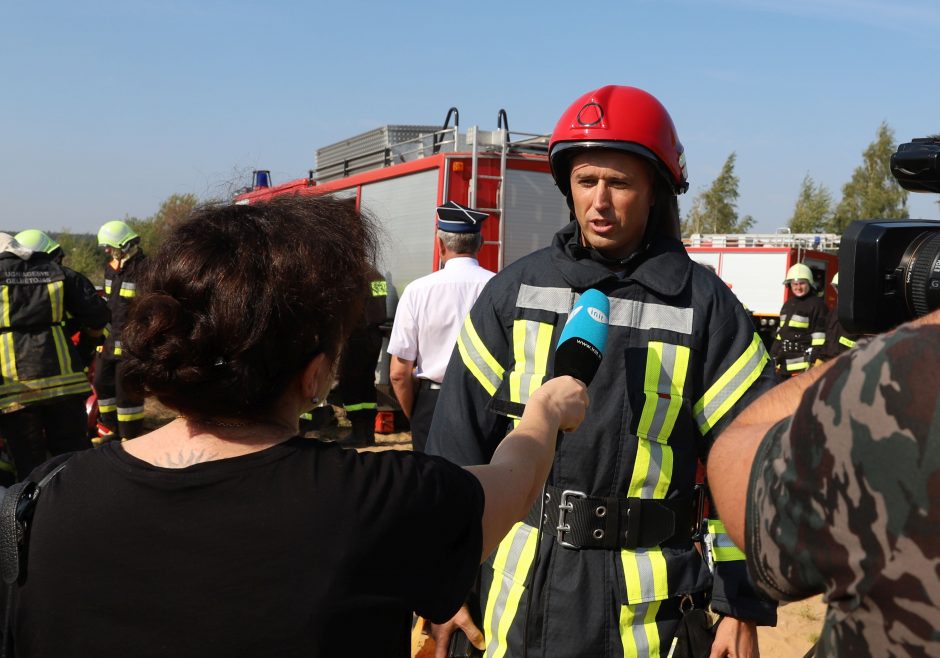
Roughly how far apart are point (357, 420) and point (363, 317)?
7705mm

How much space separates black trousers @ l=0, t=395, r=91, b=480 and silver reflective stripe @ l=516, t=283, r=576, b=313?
4.68 metres

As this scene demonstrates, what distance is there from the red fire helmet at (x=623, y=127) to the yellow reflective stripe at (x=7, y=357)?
482 centimetres

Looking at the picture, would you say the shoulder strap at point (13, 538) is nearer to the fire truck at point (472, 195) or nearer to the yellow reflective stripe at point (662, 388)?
the yellow reflective stripe at point (662, 388)

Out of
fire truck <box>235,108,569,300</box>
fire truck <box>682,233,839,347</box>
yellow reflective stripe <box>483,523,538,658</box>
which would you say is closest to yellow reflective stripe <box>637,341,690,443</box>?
yellow reflective stripe <box>483,523,538,658</box>

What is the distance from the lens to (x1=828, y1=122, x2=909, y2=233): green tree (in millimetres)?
35719

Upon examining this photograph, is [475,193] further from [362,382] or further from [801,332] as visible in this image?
[801,332]

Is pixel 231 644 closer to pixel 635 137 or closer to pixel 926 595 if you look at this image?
pixel 926 595

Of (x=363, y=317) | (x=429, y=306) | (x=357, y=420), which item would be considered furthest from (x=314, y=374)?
(x=357, y=420)

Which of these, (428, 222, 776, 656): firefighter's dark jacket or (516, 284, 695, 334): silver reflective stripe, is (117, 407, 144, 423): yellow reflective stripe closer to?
(428, 222, 776, 656): firefighter's dark jacket

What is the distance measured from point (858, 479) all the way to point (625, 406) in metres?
1.30

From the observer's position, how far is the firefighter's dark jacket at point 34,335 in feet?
19.7

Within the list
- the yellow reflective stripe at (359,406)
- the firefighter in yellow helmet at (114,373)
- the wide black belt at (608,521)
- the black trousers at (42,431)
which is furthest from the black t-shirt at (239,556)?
the yellow reflective stripe at (359,406)

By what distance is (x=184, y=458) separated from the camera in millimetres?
1387

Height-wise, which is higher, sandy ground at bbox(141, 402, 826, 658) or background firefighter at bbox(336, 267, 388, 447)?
background firefighter at bbox(336, 267, 388, 447)
